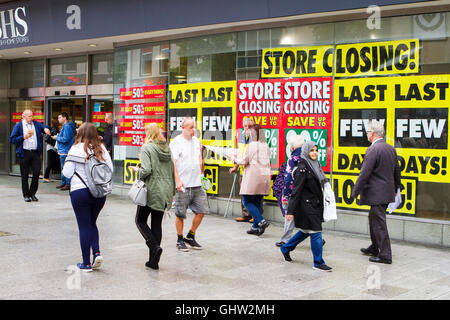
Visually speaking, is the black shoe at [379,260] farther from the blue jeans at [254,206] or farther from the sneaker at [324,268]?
the blue jeans at [254,206]

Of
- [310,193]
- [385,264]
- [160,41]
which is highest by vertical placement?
[160,41]

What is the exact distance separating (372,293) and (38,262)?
402 centimetres

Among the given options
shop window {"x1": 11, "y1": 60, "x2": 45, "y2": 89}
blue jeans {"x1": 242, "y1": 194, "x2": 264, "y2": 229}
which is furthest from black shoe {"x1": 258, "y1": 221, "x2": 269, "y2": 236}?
shop window {"x1": 11, "y1": 60, "x2": 45, "y2": 89}

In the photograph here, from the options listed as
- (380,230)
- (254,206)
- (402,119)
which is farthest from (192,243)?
(402,119)

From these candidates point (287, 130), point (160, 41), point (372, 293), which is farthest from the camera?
point (160, 41)

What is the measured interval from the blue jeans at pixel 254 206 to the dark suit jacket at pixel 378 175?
1.99 m

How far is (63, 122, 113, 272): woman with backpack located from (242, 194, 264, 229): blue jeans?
3.09m

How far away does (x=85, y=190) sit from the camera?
594 centimetres

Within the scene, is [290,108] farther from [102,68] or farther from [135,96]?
[102,68]

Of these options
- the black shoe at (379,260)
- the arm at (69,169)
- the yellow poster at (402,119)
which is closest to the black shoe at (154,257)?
the arm at (69,169)

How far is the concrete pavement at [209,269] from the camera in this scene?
17.7 ft
